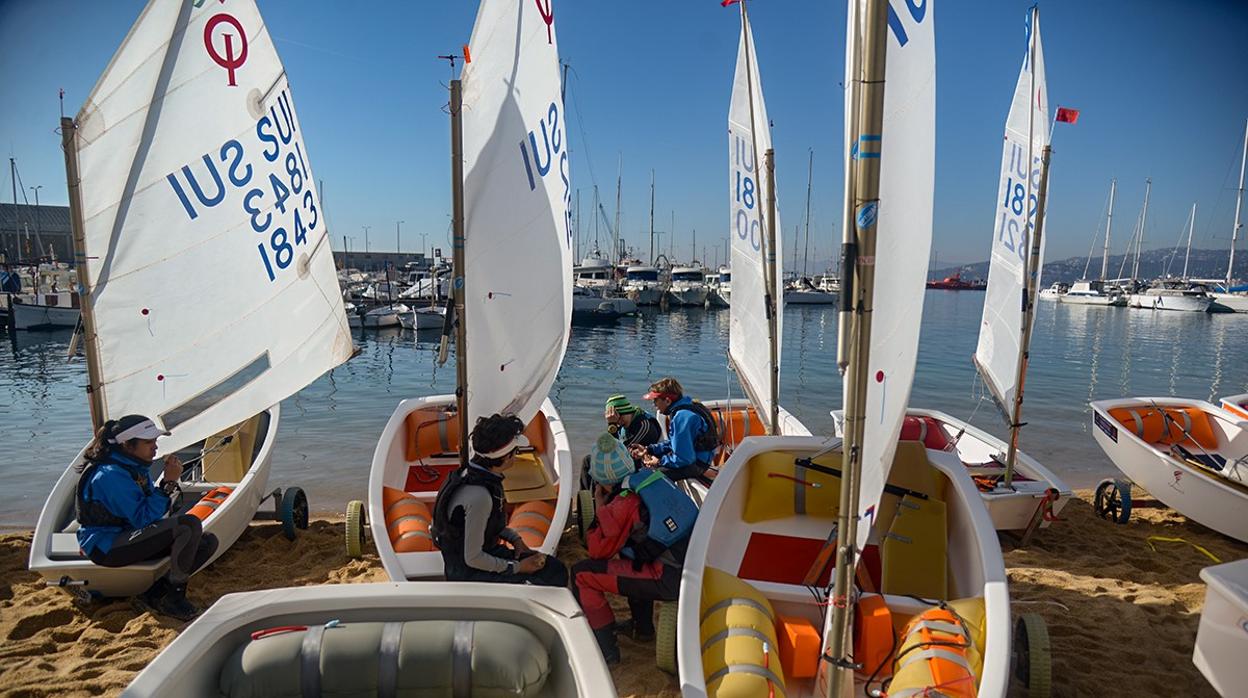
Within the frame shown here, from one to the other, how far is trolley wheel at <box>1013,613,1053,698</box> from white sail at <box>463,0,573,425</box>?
11.0ft

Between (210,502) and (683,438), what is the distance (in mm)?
3746

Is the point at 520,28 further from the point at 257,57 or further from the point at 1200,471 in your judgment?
the point at 1200,471

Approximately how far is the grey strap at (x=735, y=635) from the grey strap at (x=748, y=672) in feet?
0.51

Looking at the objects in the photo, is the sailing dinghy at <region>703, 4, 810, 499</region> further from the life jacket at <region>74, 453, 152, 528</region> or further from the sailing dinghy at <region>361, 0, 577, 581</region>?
the life jacket at <region>74, 453, 152, 528</region>

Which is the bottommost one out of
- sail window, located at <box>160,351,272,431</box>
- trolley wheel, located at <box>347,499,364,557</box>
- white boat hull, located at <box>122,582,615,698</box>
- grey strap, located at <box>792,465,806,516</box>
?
trolley wheel, located at <box>347,499,364,557</box>

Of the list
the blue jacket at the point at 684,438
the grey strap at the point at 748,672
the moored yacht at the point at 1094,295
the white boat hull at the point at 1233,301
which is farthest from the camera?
the moored yacht at the point at 1094,295

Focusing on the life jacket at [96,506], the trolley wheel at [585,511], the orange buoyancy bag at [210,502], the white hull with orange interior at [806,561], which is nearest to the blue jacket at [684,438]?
the trolley wheel at [585,511]

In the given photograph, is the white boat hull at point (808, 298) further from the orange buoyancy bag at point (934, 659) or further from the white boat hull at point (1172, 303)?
the orange buoyancy bag at point (934, 659)

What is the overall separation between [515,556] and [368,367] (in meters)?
18.6

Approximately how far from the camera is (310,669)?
213 cm

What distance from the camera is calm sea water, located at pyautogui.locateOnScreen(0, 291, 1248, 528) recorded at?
985 centimetres

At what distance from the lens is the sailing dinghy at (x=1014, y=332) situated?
570 centimetres

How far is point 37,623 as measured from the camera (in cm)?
413

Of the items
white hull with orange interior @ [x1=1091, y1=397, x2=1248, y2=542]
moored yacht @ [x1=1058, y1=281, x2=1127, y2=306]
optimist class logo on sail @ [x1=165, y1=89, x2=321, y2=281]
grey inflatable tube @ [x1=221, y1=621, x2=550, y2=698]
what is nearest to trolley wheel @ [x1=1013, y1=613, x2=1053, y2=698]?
grey inflatable tube @ [x1=221, y1=621, x2=550, y2=698]
